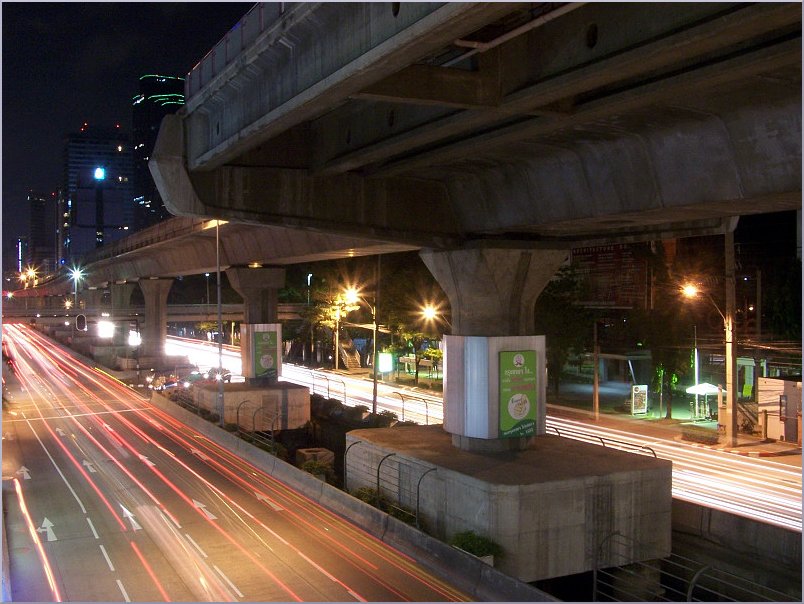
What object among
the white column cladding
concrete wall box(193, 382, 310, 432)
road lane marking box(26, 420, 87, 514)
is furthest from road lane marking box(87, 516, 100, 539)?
concrete wall box(193, 382, 310, 432)

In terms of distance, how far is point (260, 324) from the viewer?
130 feet

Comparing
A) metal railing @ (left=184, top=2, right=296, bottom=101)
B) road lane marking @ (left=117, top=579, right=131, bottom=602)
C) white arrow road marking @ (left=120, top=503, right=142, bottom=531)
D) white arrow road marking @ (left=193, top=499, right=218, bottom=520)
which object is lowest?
white arrow road marking @ (left=120, top=503, right=142, bottom=531)

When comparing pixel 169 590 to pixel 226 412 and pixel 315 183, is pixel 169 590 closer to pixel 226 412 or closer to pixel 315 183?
pixel 315 183

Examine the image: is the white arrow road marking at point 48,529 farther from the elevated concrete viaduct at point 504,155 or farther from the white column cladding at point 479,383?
the white column cladding at point 479,383

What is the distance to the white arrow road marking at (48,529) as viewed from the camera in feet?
57.7

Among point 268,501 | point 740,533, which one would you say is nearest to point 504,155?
point 740,533

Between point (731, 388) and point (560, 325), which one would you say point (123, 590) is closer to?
point (731, 388)

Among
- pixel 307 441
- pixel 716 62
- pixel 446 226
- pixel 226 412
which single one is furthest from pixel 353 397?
pixel 716 62

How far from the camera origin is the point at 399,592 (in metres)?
14.1

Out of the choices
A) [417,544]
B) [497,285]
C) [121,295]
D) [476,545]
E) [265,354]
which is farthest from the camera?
[121,295]

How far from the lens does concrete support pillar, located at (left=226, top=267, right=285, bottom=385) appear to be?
39.2m

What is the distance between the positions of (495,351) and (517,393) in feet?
3.98

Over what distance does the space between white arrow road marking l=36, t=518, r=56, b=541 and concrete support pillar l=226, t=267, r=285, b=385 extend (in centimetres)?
2027

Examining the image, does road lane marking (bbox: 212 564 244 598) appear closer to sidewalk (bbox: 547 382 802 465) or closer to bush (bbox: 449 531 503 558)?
bush (bbox: 449 531 503 558)
